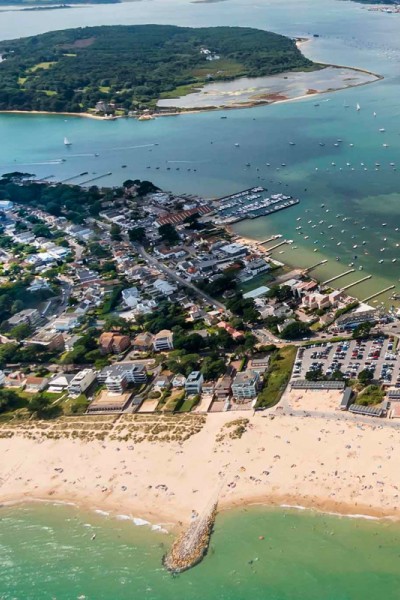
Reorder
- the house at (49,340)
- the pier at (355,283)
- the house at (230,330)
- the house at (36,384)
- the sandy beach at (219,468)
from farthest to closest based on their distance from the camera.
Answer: the pier at (355,283)
the house at (49,340)
the house at (230,330)
the house at (36,384)
the sandy beach at (219,468)

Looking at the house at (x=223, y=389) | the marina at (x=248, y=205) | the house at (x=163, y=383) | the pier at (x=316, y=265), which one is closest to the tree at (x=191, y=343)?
the house at (x=163, y=383)

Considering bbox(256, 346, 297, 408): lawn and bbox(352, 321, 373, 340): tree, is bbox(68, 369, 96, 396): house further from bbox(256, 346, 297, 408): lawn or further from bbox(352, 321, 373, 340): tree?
bbox(352, 321, 373, 340): tree

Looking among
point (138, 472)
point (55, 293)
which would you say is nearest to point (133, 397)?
point (138, 472)

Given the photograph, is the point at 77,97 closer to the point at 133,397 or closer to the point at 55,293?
the point at 55,293

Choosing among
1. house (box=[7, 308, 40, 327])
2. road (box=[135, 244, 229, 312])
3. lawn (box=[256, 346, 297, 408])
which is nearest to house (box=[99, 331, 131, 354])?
house (box=[7, 308, 40, 327])

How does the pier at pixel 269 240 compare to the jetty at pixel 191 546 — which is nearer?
the jetty at pixel 191 546

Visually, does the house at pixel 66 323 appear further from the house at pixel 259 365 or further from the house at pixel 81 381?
the house at pixel 259 365

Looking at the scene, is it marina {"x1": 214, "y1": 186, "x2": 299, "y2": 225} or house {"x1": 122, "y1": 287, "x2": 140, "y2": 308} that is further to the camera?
marina {"x1": 214, "y1": 186, "x2": 299, "y2": 225}
